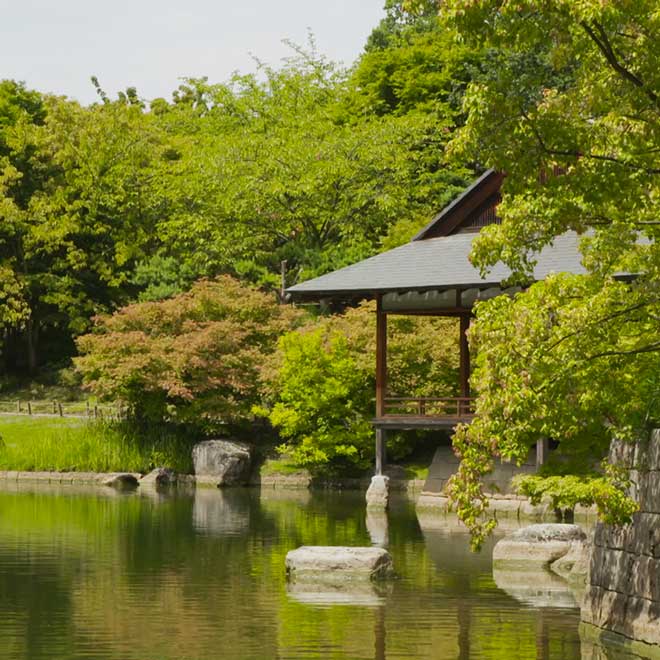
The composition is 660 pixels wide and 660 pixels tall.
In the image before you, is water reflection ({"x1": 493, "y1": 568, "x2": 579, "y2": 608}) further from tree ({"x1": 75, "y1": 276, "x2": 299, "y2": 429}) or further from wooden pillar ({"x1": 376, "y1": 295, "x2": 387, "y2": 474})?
tree ({"x1": 75, "y1": 276, "x2": 299, "y2": 429})

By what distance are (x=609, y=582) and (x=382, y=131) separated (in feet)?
109

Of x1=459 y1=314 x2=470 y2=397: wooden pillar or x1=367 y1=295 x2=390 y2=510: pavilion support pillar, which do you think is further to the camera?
x1=459 y1=314 x2=470 y2=397: wooden pillar

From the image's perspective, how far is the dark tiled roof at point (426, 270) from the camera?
93.3 ft

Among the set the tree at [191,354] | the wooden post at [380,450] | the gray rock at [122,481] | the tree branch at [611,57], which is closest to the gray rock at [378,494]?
the wooden post at [380,450]

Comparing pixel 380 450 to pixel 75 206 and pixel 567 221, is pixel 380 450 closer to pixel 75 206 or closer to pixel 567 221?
pixel 567 221

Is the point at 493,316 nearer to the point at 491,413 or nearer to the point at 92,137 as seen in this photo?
the point at 491,413

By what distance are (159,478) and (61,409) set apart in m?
7.33

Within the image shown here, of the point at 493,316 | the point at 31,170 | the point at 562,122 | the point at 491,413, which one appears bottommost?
the point at 491,413

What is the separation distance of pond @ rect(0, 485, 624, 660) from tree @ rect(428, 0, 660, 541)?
6.74ft

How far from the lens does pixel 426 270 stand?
30.1m

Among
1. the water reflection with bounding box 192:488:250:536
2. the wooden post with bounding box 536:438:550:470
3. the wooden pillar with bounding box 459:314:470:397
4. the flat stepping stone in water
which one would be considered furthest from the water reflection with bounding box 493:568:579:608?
the wooden pillar with bounding box 459:314:470:397

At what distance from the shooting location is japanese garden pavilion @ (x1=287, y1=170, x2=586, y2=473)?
2900 cm

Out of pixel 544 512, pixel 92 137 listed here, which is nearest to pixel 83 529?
pixel 544 512

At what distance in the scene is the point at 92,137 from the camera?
49.3m
